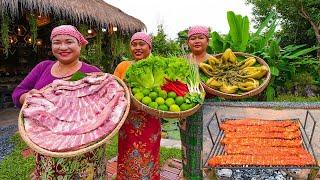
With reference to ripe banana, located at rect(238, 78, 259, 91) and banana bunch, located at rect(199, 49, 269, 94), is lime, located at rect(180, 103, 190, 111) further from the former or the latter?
ripe banana, located at rect(238, 78, 259, 91)

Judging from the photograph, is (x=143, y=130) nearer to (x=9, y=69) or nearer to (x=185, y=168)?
(x=185, y=168)

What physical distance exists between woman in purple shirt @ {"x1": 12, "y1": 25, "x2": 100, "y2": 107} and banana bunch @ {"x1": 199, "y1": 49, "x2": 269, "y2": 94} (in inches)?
40.0

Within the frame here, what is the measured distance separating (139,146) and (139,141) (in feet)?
0.14

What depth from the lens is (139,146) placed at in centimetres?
315

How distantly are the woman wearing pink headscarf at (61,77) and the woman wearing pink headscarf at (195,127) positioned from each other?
0.95 metres

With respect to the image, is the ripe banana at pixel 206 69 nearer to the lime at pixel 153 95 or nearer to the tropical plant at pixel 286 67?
the lime at pixel 153 95

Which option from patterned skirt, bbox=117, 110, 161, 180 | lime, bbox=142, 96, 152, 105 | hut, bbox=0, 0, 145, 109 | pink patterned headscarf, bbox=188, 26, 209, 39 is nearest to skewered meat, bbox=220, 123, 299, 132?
patterned skirt, bbox=117, 110, 161, 180

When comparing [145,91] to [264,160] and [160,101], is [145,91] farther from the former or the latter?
[264,160]

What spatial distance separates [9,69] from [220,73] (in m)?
10.2

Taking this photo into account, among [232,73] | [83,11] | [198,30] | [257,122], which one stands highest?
[83,11]

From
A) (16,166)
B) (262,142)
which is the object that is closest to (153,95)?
(262,142)

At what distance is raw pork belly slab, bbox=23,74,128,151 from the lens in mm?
2278

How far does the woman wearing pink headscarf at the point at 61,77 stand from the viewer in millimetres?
2519

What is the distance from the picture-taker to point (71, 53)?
274cm
